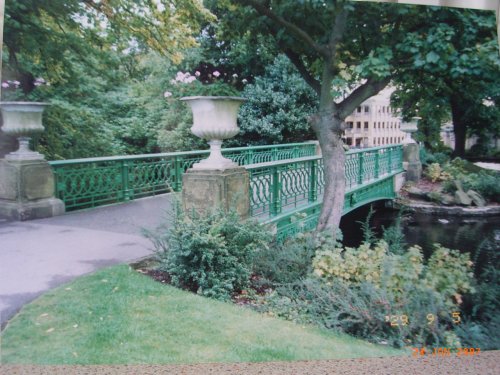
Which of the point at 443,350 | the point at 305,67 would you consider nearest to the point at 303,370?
the point at 443,350

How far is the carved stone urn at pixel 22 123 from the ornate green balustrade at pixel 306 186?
189cm

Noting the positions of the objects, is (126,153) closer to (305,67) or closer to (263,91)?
(263,91)

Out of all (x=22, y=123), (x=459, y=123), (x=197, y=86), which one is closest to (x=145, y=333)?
(x=22, y=123)

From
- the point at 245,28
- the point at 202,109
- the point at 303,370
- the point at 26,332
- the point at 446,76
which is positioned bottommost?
the point at 303,370

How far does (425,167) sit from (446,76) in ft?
2.53

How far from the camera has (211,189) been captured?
3479mm

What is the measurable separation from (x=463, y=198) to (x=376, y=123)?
935 mm

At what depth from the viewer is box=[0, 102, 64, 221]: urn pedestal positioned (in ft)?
7.16

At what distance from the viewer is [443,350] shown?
8.08ft

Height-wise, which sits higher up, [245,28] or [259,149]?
[245,28]

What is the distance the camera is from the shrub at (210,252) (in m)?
3.01
